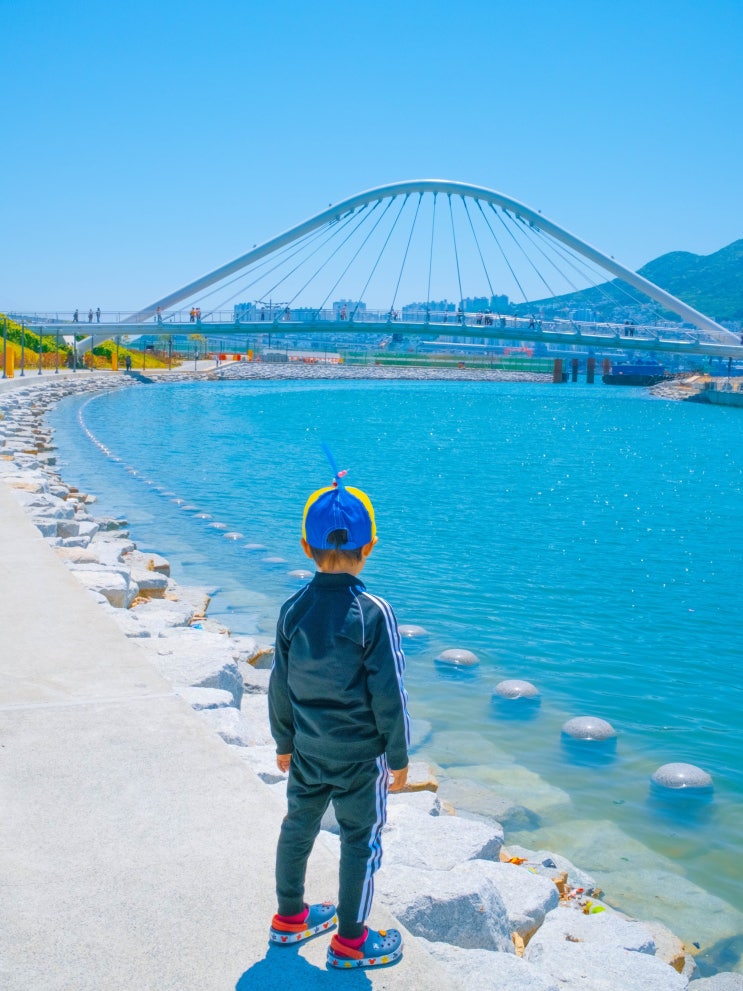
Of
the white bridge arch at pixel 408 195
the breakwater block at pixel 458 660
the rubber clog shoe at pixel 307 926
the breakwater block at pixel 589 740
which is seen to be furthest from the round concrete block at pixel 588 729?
the white bridge arch at pixel 408 195

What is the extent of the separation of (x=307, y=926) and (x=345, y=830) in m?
0.25

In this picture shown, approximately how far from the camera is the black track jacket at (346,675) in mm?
2445

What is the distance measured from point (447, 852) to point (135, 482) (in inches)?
615

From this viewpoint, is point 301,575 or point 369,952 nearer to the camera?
point 369,952

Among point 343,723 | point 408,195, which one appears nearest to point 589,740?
point 343,723

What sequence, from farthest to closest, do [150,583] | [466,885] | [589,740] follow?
1. [150,583]
2. [589,740]
3. [466,885]

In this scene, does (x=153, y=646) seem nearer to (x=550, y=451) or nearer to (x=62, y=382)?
(x=550, y=451)

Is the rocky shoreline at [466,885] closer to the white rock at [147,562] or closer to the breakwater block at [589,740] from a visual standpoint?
the breakwater block at [589,740]

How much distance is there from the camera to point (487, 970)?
99.5 inches

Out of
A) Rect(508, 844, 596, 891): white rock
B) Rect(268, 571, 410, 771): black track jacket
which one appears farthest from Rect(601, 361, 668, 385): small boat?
Rect(268, 571, 410, 771): black track jacket

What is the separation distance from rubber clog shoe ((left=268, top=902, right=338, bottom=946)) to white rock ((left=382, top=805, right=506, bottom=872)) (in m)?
0.57

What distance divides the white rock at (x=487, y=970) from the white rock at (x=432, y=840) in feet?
1.75

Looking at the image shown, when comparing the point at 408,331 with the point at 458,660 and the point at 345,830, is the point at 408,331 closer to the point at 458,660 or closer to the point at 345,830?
the point at 458,660

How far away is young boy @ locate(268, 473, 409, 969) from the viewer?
2451 mm
